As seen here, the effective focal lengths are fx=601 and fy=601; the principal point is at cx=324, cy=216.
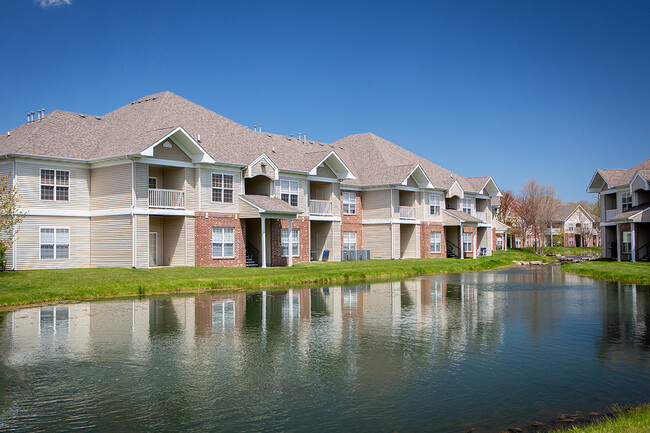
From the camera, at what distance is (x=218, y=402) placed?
398 inches

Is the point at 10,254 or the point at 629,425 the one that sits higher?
the point at 10,254

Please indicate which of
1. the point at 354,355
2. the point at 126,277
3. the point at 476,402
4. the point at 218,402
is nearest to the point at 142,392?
the point at 218,402

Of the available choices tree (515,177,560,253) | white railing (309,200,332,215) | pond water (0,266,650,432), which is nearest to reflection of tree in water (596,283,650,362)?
pond water (0,266,650,432)

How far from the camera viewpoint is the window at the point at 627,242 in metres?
49.0

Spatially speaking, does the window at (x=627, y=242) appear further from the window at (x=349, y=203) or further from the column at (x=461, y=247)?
the window at (x=349, y=203)

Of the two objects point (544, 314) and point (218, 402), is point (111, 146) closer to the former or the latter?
point (544, 314)

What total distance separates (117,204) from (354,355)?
23871mm

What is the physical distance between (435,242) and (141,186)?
3038cm

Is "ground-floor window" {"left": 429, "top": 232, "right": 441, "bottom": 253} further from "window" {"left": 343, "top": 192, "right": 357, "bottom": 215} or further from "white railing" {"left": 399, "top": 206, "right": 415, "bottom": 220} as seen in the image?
"window" {"left": 343, "top": 192, "right": 357, "bottom": 215}

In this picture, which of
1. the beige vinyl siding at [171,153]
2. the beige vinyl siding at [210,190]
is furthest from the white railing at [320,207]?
the beige vinyl siding at [171,153]

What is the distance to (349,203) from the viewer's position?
50.5m

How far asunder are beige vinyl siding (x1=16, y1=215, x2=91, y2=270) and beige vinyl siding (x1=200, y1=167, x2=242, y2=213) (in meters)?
6.80

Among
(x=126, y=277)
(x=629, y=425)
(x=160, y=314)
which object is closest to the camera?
(x=629, y=425)

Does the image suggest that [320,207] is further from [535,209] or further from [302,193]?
[535,209]
